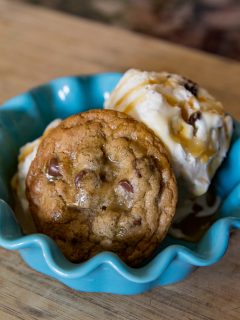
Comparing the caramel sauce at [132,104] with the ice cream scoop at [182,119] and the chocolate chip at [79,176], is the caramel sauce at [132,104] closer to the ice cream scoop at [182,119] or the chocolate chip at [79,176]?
the ice cream scoop at [182,119]

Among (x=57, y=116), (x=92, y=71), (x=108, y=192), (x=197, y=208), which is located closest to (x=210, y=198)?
(x=197, y=208)

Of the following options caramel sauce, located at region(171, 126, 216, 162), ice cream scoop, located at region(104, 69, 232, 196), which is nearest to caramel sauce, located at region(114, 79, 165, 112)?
ice cream scoop, located at region(104, 69, 232, 196)

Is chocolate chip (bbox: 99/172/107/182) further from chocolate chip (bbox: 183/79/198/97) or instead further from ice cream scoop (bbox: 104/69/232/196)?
chocolate chip (bbox: 183/79/198/97)

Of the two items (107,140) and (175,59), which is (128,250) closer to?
(107,140)

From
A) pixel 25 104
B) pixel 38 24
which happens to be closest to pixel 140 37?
pixel 38 24

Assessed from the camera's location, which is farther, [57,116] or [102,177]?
[57,116]

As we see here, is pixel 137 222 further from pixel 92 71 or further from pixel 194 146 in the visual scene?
pixel 92 71

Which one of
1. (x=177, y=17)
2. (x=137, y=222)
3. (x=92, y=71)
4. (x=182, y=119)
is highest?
(x=182, y=119)
